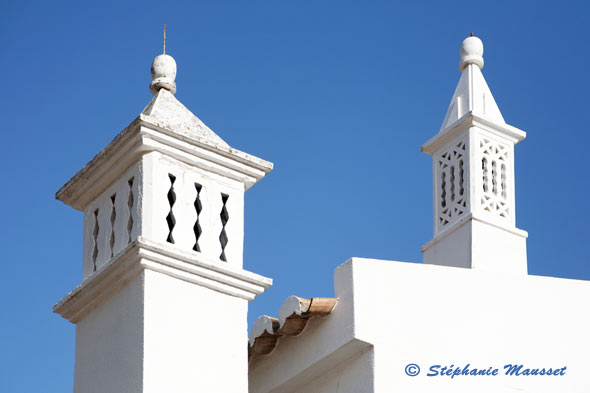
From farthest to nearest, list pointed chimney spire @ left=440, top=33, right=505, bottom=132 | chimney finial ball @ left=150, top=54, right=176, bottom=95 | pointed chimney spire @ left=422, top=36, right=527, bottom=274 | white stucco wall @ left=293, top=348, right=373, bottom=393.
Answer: pointed chimney spire @ left=440, top=33, right=505, bottom=132 < pointed chimney spire @ left=422, top=36, right=527, bottom=274 < white stucco wall @ left=293, top=348, right=373, bottom=393 < chimney finial ball @ left=150, top=54, right=176, bottom=95

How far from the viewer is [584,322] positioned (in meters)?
10.0

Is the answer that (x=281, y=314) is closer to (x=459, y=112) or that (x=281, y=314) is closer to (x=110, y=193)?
(x=110, y=193)

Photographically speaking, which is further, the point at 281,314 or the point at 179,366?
the point at 281,314

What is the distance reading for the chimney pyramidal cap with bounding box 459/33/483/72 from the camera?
1268 cm

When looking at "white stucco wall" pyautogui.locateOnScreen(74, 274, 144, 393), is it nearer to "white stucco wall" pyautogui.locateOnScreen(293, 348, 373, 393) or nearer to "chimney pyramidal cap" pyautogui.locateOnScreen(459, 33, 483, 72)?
"white stucco wall" pyautogui.locateOnScreen(293, 348, 373, 393)

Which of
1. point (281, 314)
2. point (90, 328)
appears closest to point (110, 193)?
point (90, 328)

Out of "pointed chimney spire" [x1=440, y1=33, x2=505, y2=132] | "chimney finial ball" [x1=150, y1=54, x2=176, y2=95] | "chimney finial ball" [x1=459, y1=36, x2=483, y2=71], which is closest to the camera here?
"chimney finial ball" [x1=150, y1=54, x2=176, y2=95]

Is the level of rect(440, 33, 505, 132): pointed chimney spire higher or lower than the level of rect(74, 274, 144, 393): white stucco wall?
higher

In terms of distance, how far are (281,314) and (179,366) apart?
219 cm

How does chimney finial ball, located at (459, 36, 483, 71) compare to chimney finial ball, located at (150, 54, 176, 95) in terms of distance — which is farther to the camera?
chimney finial ball, located at (459, 36, 483, 71)
